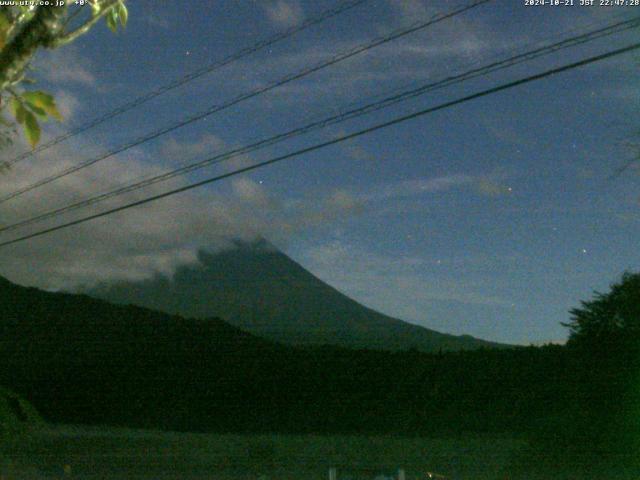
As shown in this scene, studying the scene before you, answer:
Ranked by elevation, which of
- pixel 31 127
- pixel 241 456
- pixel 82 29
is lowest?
pixel 241 456

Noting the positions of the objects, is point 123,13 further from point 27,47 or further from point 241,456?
point 241,456

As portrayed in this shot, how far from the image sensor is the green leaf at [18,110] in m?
2.19

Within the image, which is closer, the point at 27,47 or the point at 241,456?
the point at 27,47

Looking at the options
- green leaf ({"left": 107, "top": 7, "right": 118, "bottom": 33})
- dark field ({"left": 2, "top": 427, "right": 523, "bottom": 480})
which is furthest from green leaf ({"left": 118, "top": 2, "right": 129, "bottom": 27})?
dark field ({"left": 2, "top": 427, "right": 523, "bottom": 480})

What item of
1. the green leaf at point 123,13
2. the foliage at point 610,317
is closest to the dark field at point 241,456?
the foliage at point 610,317

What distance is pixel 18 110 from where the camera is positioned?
7.17ft

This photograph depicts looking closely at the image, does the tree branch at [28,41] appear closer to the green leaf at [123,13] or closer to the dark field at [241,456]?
the green leaf at [123,13]

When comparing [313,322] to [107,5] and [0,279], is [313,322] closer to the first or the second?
[0,279]

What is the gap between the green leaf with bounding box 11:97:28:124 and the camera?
7.17 ft

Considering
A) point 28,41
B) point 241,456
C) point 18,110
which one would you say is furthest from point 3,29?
point 241,456

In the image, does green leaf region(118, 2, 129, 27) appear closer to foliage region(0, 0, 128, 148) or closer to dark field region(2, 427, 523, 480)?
foliage region(0, 0, 128, 148)

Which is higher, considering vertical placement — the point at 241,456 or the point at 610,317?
the point at 610,317

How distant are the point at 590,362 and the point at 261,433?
736 cm

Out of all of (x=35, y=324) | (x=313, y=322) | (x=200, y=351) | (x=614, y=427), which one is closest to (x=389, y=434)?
(x=614, y=427)
